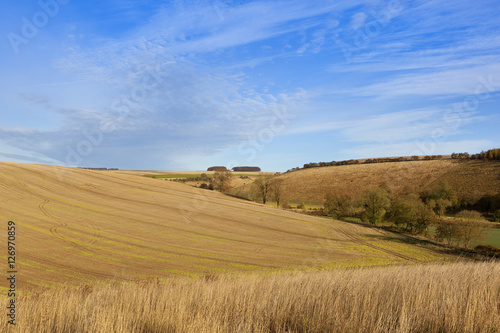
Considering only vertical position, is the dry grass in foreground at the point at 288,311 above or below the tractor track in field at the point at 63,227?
above

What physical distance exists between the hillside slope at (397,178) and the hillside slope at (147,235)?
44.6 m

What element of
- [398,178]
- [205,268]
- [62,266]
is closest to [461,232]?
[205,268]

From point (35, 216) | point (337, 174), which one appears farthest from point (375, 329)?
point (337, 174)

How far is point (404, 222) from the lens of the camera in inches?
1853

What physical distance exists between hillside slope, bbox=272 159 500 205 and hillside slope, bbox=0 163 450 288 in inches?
1758

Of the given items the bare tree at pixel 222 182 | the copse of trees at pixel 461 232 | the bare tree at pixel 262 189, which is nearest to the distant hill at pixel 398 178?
the bare tree at pixel 222 182

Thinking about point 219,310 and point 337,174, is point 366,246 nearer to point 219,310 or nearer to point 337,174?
point 219,310

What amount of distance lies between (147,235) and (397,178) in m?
92.6

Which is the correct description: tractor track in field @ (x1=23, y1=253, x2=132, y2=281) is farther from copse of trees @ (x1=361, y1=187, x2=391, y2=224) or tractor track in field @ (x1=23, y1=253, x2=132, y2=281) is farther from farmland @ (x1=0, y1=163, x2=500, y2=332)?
copse of trees @ (x1=361, y1=187, x2=391, y2=224)

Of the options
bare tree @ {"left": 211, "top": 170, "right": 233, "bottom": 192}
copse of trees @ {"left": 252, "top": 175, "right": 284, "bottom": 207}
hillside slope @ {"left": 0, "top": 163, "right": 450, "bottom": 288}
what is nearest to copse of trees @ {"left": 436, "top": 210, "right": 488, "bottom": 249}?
hillside slope @ {"left": 0, "top": 163, "right": 450, "bottom": 288}

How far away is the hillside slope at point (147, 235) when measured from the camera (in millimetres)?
21578

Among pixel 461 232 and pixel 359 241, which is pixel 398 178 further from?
pixel 359 241

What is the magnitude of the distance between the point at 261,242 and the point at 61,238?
17.8 meters

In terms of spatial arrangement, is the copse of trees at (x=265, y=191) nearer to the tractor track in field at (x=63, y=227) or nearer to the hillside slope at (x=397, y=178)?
the hillside slope at (x=397, y=178)
